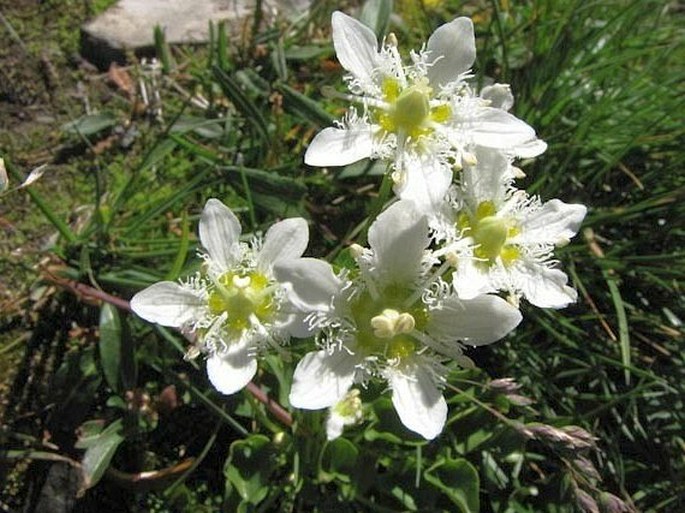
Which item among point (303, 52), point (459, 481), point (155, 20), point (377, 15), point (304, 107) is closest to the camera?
point (459, 481)

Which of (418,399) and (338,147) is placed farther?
(338,147)

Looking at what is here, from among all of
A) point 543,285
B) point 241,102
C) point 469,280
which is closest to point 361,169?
point 241,102

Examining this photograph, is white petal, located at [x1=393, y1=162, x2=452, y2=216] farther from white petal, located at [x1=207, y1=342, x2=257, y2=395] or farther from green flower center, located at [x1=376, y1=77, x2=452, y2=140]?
white petal, located at [x1=207, y1=342, x2=257, y2=395]

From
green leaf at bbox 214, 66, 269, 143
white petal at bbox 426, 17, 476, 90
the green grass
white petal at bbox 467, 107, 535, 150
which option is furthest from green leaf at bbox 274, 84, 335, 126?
white petal at bbox 467, 107, 535, 150

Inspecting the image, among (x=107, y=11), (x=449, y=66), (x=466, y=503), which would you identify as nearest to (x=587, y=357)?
(x=466, y=503)

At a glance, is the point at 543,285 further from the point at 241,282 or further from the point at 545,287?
the point at 241,282

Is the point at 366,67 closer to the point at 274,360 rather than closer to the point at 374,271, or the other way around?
the point at 374,271
